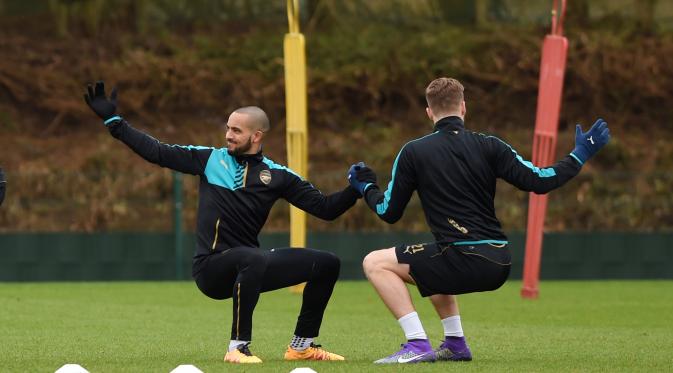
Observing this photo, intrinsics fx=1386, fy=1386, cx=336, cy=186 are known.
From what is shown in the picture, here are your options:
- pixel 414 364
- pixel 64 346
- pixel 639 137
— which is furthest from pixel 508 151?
pixel 639 137

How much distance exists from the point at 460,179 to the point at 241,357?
1.55m

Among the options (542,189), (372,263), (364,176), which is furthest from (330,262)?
(542,189)

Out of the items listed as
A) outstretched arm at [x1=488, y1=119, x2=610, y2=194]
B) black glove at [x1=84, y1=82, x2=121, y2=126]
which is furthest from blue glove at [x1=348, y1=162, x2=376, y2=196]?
black glove at [x1=84, y1=82, x2=121, y2=126]

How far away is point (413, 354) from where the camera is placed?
757 centimetres

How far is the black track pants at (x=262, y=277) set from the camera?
25.2 feet

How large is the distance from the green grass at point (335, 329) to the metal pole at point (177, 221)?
200 centimetres

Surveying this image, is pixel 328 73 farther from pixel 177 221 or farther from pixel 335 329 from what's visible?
pixel 335 329

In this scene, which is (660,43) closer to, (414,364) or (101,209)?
(101,209)

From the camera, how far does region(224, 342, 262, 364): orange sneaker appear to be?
7.59 m

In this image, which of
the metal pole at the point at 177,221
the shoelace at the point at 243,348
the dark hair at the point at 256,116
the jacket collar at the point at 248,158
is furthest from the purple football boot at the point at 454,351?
the metal pole at the point at 177,221

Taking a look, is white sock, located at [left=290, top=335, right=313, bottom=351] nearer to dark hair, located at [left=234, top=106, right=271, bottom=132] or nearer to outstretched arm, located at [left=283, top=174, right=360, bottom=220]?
outstretched arm, located at [left=283, top=174, right=360, bottom=220]

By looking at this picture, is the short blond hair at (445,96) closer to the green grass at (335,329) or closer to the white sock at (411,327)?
the white sock at (411,327)

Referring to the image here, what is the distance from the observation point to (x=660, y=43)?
25.7m

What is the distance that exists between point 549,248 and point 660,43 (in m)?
7.58
